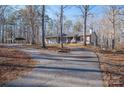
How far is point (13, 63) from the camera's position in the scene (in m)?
6.72

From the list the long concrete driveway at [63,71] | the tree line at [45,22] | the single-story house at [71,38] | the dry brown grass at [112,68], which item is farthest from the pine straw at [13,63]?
the dry brown grass at [112,68]

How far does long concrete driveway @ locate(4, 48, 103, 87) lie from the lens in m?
6.25

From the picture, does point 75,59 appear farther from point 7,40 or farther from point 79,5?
point 7,40

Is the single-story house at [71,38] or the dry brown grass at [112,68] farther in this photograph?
the single-story house at [71,38]

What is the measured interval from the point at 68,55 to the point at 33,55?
82 centimetres

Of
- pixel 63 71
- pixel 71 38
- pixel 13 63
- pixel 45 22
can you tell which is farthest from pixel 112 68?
pixel 13 63

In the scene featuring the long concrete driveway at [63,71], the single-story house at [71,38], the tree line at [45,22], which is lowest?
the long concrete driveway at [63,71]

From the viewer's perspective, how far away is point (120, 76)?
6434 millimetres

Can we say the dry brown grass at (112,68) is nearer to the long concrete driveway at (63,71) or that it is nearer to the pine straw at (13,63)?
the long concrete driveway at (63,71)

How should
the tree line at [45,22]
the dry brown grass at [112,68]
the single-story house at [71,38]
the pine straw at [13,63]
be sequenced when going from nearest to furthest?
the dry brown grass at [112,68] < the pine straw at [13,63] < the tree line at [45,22] < the single-story house at [71,38]

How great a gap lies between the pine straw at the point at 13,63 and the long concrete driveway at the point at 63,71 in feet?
0.48

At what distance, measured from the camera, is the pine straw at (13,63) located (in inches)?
254

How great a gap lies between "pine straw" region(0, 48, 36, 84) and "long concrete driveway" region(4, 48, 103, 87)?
0.15m
